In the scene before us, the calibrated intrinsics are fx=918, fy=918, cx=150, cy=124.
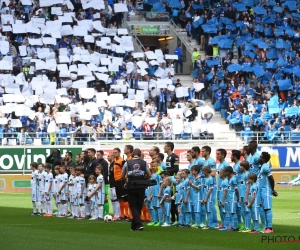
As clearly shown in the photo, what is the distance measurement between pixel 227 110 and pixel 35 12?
1101cm

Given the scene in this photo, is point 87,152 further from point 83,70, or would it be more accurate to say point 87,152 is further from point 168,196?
point 83,70

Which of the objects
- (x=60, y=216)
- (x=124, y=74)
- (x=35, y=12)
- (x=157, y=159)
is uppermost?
(x=35, y=12)

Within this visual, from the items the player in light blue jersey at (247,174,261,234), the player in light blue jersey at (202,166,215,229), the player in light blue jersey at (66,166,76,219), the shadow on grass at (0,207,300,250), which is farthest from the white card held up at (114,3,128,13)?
the player in light blue jersey at (247,174,261,234)

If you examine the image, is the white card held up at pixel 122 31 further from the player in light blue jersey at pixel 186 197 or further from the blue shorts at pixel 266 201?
the blue shorts at pixel 266 201

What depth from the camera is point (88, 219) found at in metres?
24.5

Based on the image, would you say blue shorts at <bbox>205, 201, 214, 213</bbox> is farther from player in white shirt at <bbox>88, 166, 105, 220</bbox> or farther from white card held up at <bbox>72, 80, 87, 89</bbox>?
white card held up at <bbox>72, 80, 87, 89</bbox>

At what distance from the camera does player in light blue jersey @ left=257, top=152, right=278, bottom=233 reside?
766 inches

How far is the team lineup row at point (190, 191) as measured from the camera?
776 inches

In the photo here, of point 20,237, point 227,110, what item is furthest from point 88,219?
point 227,110

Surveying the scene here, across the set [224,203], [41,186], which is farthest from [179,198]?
[41,186]

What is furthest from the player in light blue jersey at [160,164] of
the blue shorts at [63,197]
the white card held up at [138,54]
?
the white card held up at [138,54]

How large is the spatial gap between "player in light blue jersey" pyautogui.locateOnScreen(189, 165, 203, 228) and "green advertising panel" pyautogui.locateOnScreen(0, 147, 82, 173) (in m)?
18.2

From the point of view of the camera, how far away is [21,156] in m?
39.1

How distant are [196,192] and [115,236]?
292cm
